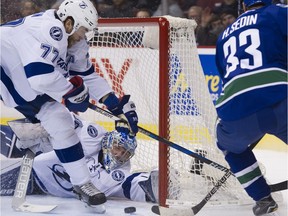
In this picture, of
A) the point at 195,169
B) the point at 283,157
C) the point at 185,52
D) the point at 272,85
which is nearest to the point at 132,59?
the point at 185,52

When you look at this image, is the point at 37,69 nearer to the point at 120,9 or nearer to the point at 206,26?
the point at 206,26

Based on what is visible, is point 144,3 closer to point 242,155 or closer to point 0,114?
point 0,114

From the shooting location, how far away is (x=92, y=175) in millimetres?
3299

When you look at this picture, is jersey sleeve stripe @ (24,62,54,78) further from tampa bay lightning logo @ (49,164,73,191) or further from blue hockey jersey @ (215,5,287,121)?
blue hockey jersey @ (215,5,287,121)

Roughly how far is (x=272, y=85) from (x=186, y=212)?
787mm

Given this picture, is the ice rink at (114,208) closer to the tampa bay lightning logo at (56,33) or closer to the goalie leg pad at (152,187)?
the goalie leg pad at (152,187)

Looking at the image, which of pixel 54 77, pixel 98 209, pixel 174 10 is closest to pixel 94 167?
pixel 98 209

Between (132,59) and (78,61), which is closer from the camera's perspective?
(78,61)

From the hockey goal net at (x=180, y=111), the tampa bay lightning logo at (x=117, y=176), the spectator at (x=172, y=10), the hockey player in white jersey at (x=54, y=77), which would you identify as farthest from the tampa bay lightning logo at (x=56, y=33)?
the spectator at (x=172, y=10)

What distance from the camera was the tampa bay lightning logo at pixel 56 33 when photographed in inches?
114

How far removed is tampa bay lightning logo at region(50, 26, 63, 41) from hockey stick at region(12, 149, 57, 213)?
656 millimetres

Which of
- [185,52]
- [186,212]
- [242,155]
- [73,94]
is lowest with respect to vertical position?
[186,212]

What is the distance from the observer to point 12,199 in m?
3.25

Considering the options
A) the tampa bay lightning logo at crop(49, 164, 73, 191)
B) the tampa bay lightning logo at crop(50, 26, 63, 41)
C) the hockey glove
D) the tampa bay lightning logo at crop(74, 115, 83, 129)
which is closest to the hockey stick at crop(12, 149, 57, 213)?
the tampa bay lightning logo at crop(49, 164, 73, 191)
